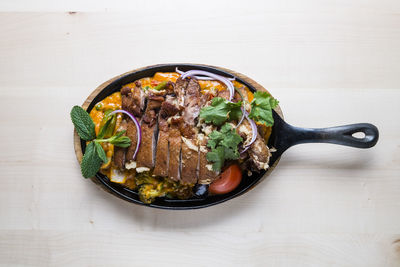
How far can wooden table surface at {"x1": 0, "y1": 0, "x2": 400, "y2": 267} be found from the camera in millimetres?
3139

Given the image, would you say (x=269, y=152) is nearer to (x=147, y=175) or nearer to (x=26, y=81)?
(x=147, y=175)

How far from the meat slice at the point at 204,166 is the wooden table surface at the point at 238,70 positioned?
661 millimetres

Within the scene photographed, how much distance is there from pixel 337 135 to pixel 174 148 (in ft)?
4.68

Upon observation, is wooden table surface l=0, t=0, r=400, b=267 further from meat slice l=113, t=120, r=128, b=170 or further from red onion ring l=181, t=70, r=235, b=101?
meat slice l=113, t=120, r=128, b=170

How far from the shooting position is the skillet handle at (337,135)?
9.24ft

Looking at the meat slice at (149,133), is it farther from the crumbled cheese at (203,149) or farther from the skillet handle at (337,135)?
the skillet handle at (337,135)

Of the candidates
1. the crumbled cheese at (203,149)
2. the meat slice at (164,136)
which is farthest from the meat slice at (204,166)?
the meat slice at (164,136)

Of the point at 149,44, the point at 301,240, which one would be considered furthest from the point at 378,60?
the point at 149,44

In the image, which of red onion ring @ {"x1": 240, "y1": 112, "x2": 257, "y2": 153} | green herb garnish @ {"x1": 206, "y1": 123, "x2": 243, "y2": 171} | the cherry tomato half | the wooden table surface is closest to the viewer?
green herb garnish @ {"x1": 206, "y1": 123, "x2": 243, "y2": 171}

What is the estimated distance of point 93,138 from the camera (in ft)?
8.96

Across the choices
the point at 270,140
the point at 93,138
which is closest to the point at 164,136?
the point at 93,138

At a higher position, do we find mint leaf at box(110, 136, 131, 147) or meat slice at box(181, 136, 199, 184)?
mint leaf at box(110, 136, 131, 147)

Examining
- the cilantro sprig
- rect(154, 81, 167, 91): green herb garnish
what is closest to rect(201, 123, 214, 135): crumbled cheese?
rect(154, 81, 167, 91): green herb garnish

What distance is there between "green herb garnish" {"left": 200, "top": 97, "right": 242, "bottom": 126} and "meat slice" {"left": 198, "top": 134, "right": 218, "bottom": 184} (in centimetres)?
16
